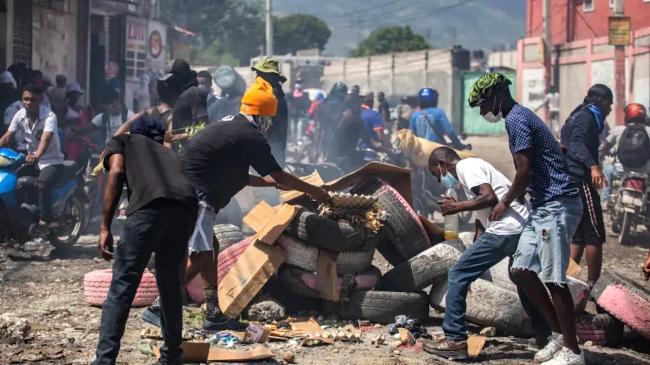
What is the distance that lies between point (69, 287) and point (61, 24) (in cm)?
Answer: 1331

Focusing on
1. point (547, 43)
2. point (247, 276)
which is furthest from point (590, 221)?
point (547, 43)

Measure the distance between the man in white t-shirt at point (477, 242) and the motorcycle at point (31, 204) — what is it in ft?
18.7

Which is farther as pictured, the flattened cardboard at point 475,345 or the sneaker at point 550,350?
the flattened cardboard at point 475,345

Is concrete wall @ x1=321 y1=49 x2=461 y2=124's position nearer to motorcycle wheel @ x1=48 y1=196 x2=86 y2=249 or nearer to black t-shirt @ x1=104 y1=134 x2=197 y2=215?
motorcycle wheel @ x1=48 y1=196 x2=86 y2=249

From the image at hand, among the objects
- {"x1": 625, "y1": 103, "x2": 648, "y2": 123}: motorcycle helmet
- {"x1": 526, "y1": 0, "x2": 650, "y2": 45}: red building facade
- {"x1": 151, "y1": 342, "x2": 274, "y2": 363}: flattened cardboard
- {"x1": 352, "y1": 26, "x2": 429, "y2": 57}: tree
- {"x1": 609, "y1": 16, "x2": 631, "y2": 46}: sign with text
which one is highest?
{"x1": 352, "y1": 26, "x2": 429, "y2": 57}: tree

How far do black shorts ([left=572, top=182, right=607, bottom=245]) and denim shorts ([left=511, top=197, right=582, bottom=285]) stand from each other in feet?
7.71

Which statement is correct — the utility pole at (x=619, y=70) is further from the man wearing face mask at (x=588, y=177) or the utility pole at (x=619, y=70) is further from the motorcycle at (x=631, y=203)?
the man wearing face mask at (x=588, y=177)

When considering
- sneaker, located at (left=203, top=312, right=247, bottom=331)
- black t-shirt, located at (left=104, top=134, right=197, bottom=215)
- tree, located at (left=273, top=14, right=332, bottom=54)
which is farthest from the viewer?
tree, located at (left=273, top=14, right=332, bottom=54)

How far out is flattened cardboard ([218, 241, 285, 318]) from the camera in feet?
23.7

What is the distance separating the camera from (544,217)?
6.17 metres

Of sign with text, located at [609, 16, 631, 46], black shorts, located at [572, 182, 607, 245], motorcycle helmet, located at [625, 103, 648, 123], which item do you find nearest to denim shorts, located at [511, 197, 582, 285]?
black shorts, located at [572, 182, 607, 245]

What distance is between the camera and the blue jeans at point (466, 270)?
21.4ft

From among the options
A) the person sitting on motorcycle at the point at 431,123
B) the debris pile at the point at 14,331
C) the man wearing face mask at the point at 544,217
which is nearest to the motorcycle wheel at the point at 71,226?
the debris pile at the point at 14,331

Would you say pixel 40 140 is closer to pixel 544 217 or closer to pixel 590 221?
pixel 590 221
